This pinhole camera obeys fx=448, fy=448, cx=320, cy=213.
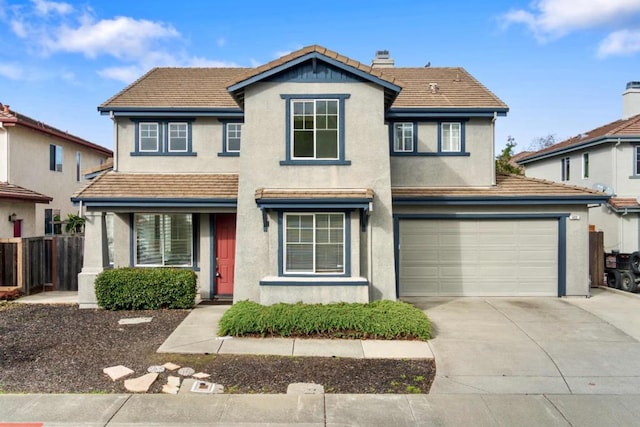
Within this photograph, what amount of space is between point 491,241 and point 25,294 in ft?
43.6

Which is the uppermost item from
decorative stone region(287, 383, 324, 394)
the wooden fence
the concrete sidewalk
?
the wooden fence

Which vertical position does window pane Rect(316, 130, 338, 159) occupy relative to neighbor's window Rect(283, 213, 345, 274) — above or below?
above

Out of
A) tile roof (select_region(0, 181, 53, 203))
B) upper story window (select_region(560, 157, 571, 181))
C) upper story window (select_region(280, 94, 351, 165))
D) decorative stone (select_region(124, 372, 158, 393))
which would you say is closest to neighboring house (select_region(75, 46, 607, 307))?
upper story window (select_region(280, 94, 351, 165))

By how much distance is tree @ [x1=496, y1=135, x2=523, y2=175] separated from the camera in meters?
28.3

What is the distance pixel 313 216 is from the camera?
10.0 metres

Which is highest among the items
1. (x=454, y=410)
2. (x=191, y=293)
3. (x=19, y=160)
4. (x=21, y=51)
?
(x=21, y=51)

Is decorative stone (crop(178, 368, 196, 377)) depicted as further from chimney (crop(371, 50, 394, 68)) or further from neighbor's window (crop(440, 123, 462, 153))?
chimney (crop(371, 50, 394, 68))

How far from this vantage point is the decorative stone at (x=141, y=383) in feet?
21.5

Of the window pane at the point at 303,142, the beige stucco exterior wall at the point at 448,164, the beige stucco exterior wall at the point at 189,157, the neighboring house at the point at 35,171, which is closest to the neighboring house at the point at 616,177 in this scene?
the beige stucco exterior wall at the point at 448,164

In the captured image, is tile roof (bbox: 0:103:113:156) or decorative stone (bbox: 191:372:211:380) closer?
decorative stone (bbox: 191:372:211:380)

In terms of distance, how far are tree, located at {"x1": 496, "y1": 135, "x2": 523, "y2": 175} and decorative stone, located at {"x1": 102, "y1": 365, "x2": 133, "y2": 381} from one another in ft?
73.2

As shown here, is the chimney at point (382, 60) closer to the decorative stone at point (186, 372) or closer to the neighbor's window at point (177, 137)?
the neighbor's window at point (177, 137)

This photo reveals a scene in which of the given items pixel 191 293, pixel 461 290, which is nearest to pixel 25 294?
pixel 191 293

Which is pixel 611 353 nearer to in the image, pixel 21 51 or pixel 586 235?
pixel 586 235
